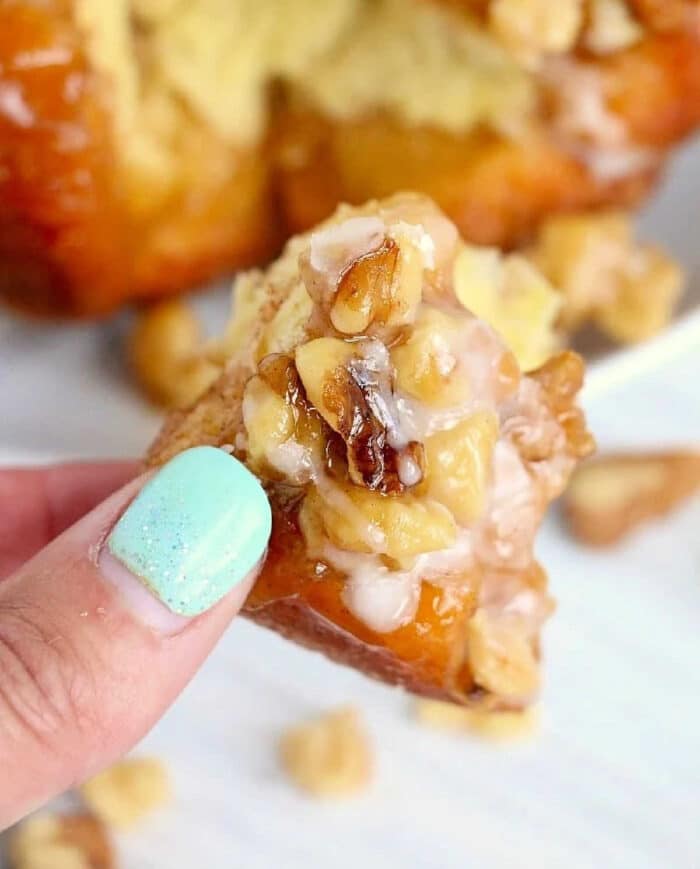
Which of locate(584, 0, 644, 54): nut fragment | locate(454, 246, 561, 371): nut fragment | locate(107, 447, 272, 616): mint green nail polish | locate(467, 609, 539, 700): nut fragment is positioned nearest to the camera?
locate(107, 447, 272, 616): mint green nail polish

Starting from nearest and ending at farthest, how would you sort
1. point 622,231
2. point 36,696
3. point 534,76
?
point 36,696, point 534,76, point 622,231

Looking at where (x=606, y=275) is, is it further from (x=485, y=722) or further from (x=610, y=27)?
(x=485, y=722)

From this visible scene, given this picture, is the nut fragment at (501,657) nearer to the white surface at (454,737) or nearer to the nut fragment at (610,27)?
the white surface at (454,737)

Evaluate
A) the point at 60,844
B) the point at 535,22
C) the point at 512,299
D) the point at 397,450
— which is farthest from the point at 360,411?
the point at 60,844

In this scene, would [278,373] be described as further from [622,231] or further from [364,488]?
[622,231]

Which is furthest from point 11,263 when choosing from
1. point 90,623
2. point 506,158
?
point 90,623

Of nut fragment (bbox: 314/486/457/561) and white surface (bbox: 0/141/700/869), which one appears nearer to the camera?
nut fragment (bbox: 314/486/457/561)

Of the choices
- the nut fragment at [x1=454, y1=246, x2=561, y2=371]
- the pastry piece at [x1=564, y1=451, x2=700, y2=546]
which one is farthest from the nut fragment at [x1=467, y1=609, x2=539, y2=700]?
the pastry piece at [x1=564, y1=451, x2=700, y2=546]

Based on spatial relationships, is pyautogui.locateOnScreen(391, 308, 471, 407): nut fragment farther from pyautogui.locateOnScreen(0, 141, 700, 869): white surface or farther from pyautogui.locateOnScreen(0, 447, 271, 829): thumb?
pyautogui.locateOnScreen(0, 141, 700, 869): white surface
